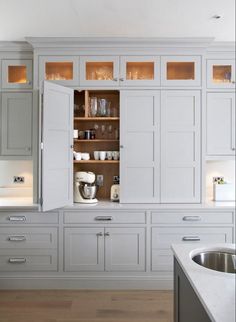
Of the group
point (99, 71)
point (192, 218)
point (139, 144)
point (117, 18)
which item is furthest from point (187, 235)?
point (117, 18)

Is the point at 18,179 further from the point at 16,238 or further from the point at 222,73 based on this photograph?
the point at 222,73

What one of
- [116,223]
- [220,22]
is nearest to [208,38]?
[220,22]

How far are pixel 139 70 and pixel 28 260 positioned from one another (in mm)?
2333

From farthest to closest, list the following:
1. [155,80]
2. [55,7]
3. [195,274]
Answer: [155,80]
[55,7]
[195,274]

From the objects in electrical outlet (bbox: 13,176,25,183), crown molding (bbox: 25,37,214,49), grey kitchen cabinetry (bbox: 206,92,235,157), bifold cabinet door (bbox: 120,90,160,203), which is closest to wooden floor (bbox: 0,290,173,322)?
bifold cabinet door (bbox: 120,90,160,203)

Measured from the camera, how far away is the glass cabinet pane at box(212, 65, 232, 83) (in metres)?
3.56

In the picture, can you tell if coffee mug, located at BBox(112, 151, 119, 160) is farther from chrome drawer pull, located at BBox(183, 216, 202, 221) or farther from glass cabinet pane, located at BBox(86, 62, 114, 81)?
chrome drawer pull, located at BBox(183, 216, 202, 221)

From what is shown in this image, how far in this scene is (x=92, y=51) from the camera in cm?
344

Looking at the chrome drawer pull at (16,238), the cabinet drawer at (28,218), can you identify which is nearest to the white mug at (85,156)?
the cabinet drawer at (28,218)

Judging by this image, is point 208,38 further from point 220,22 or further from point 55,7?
point 55,7

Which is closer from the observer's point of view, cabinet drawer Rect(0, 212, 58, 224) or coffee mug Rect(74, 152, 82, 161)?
cabinet drawer Rect(0, 212, 58, 224)

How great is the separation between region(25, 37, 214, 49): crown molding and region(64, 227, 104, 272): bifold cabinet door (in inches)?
75.7

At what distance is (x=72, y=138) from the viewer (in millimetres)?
3426

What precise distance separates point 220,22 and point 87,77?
4.68 ft
